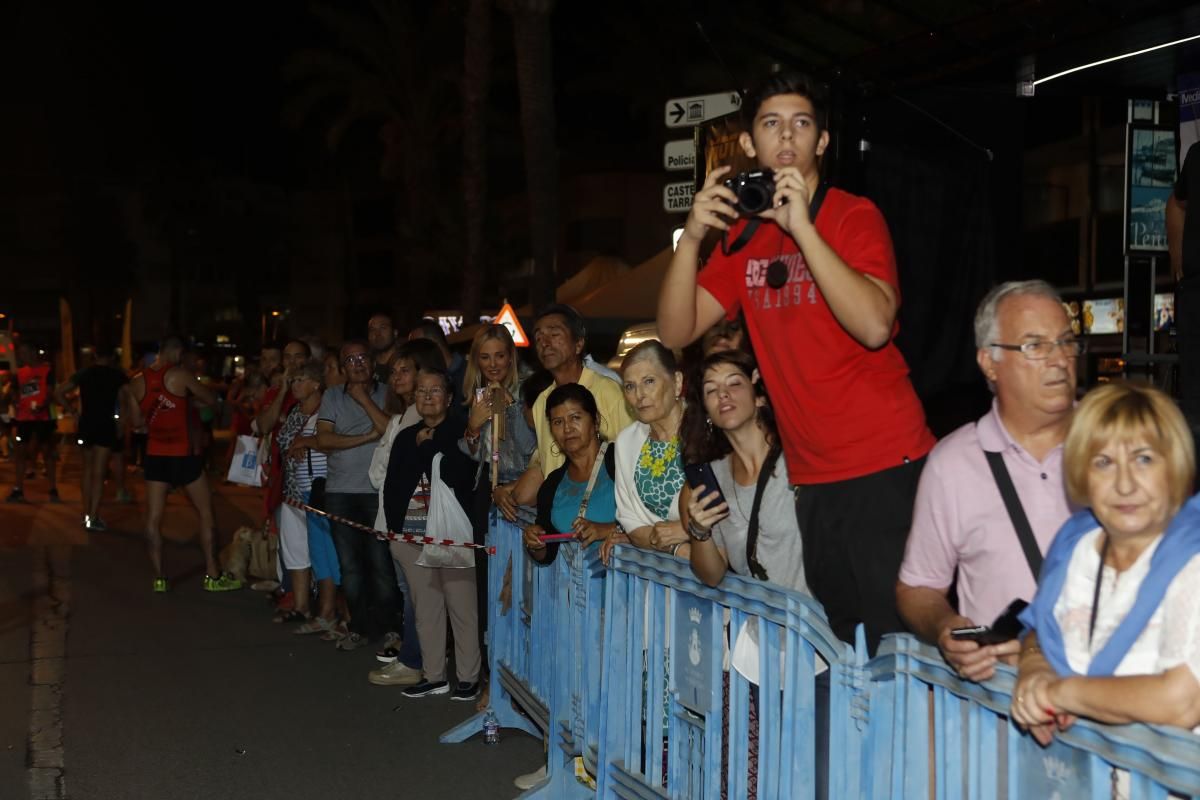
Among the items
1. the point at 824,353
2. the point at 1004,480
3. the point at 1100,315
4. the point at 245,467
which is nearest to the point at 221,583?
the point at 245,467

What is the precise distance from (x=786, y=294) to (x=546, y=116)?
16.4 metres

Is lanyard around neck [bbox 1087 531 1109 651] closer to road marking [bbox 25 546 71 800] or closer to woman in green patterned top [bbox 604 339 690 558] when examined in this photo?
woman in green patterned top [bbox 604 339 690 558]

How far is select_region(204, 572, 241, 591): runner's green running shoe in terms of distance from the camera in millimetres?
11898

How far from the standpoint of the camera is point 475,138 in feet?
79.7

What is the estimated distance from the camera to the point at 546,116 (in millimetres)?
19469

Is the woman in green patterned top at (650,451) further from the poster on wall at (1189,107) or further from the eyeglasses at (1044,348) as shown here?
the poster on wall at (1189,107)

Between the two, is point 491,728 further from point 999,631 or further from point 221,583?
point 221,583

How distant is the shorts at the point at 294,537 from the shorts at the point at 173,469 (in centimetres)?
180

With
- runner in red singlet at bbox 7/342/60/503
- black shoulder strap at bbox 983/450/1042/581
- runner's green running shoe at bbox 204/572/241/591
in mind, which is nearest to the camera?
black shoulder strap at bbox 983/450/1042/581

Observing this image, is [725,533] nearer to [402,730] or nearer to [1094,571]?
[1094,571]

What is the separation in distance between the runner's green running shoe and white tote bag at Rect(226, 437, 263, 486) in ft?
2.91

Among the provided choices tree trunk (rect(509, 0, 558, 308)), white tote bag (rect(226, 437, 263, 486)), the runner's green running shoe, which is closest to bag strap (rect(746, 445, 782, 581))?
white tote bag (rect(226, 437, 263, 486))

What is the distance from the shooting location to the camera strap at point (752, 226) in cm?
357

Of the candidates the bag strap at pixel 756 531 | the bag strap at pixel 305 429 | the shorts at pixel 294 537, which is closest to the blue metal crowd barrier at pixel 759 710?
the bag strap at pixel 756 531
